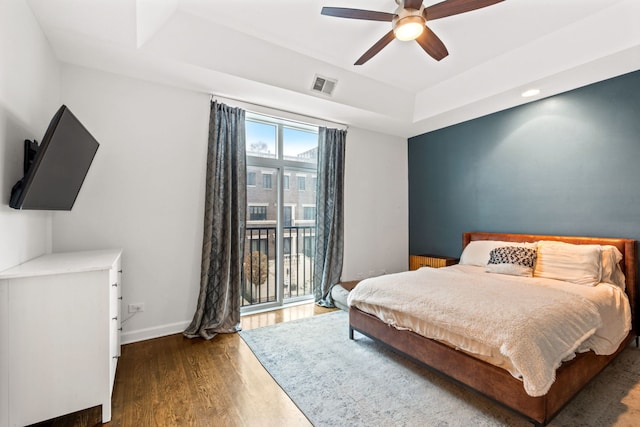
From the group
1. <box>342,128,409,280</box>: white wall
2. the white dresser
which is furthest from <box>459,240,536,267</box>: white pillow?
the white dresser

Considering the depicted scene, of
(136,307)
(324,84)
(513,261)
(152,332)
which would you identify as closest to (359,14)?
(324,84)

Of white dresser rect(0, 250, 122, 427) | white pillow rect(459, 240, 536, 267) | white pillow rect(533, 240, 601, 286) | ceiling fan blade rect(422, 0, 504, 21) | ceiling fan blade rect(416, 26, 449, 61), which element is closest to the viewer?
white dresser rect(0, 250, 122, 427)

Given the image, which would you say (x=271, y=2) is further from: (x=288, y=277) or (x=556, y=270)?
(x=556, y=270)

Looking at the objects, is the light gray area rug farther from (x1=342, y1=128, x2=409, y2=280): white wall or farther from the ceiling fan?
the ceiling fan

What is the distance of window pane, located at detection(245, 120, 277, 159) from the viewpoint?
3.71 metres

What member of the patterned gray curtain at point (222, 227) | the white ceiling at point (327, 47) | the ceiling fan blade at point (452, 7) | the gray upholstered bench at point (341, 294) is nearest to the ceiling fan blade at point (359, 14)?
the ceiling fan blade at point (452, 7)

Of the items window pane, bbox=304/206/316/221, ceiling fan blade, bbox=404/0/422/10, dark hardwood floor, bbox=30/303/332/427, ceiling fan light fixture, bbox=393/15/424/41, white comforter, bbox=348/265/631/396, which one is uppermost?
ceiling fan blade, bbox=404/0/422/10

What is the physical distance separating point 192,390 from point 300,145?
310 cm

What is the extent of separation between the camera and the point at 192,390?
2.08 m

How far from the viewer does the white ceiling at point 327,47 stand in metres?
2.27

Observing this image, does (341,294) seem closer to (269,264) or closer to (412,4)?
(269,264)

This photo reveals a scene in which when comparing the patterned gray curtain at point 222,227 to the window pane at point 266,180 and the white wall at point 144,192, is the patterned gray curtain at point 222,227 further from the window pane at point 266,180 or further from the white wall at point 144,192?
the window pane at point 266,180

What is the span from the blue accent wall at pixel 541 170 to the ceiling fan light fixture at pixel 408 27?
226 centimetres

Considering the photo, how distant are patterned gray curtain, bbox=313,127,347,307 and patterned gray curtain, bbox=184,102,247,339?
1.16 m
